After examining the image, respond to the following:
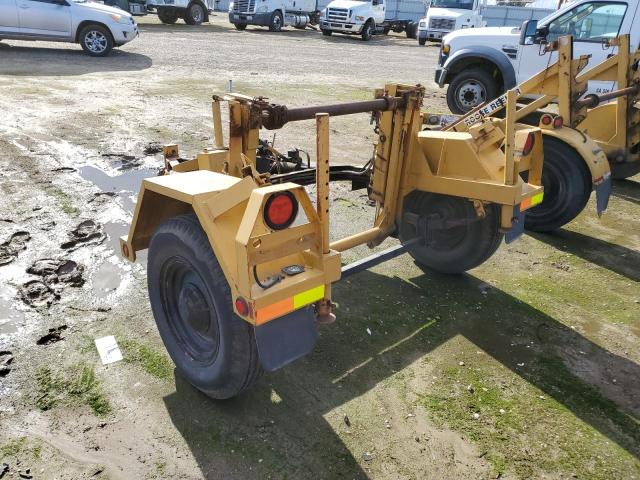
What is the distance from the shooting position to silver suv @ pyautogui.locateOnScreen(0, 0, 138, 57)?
12.4m

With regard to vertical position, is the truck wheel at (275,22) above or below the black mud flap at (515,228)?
above

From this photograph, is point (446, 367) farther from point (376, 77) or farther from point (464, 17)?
point (464, 17)

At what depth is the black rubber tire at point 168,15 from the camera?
2283 cm

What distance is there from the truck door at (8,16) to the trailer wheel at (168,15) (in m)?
11.2

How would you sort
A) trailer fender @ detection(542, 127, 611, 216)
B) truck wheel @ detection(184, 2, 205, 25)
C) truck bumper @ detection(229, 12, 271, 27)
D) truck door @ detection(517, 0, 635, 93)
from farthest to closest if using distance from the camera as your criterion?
truck wheel @ detection(184, 2, 205, 25)
truck bumper @ detection(229, 12, 271, 27)
truck door @ detection(517, 0, 635, 93)
trailer fender @ detection(542, 127, 611, 216)

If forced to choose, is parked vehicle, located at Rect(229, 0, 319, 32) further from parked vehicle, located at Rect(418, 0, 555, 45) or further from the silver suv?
the silver suv

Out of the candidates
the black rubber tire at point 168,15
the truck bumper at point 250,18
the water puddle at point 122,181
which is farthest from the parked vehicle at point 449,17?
the water puddle at point 122,181

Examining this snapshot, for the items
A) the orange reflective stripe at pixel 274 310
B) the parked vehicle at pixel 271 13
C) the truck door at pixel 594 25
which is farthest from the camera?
the parked vehicle at pixel 271 13

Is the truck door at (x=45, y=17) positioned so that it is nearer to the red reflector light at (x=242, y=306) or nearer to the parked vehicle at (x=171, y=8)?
the parked vehicle at (x=171, y=8)

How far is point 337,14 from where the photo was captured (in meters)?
23.5

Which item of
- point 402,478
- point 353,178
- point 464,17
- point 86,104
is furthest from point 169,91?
point 464,17

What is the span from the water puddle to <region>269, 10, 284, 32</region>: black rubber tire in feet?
65.6

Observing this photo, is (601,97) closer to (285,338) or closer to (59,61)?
(285,338)

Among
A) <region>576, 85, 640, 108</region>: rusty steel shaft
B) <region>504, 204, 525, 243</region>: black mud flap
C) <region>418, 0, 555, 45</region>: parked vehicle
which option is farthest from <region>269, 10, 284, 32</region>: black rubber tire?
<region>504, 204, 525, 243</region>: black mud flap
